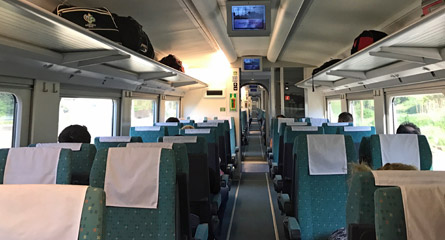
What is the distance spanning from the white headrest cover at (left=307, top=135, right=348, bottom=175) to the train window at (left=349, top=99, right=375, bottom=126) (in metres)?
3.49

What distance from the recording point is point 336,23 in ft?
12.0

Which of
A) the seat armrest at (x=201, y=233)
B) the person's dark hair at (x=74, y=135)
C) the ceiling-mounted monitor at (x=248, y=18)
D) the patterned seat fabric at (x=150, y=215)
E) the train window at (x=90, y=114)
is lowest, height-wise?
the seat armrest at (x=201, y=233)

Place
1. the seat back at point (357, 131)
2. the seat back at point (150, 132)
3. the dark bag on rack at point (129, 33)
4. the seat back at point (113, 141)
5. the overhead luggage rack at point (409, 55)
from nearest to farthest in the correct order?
the overhead luggage rack at point (409, 55)
the seat back at point (113, 141)
the dark bag on rack at point (129, 33)
the seat back at point (357, 131)
the seat back at point (150, 132)

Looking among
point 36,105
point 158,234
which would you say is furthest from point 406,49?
point 36,105

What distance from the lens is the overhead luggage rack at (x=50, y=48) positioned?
4.74ft

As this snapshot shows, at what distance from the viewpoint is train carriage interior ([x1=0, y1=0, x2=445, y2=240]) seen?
0.72 metres

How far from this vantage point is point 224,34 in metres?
4.30

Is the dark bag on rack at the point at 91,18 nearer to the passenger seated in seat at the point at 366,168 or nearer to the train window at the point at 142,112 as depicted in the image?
the passenger seated in seat at the point at 366,168

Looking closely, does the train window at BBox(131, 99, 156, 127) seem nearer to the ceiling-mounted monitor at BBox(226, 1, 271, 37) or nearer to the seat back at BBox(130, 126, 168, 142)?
the seat back at BBox(130, 126, 168, 142)

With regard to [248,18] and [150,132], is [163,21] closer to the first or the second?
[248,18]

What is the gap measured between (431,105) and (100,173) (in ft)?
14.3

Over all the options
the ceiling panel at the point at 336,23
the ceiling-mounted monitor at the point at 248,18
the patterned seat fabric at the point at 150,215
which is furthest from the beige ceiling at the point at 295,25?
the patterned seat fabric at the point at 150,215

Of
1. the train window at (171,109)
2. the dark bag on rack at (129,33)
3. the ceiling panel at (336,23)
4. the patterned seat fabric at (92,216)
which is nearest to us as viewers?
the patterned seat fabric at (92,216)

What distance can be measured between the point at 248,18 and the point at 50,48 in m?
2.35
